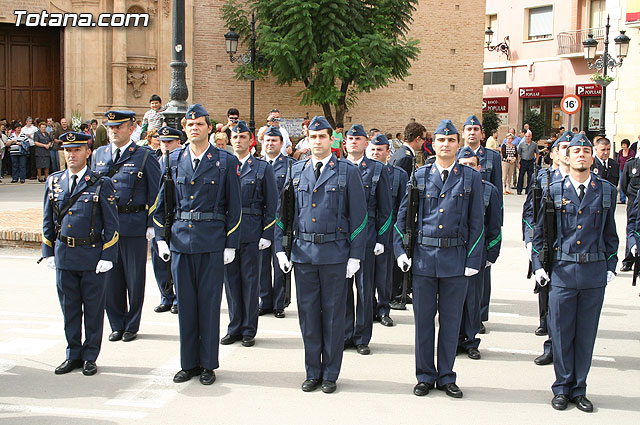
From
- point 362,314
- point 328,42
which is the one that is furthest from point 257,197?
point 328,42

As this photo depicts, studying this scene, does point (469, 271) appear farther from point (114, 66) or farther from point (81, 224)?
point (114, 66)

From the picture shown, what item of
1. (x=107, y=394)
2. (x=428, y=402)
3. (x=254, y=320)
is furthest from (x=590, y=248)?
(x=107, y=394)

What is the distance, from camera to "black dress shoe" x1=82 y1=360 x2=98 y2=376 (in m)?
6.82

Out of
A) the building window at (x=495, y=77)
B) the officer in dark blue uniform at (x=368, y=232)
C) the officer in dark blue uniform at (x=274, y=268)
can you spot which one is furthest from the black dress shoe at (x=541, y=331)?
the building window at (x=495, y=77)

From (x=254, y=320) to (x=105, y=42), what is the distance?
22221mm

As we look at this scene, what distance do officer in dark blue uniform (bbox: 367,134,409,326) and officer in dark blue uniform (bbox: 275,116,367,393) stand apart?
2.12 metres

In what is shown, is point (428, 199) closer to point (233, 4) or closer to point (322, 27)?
Result: point (322, 27)

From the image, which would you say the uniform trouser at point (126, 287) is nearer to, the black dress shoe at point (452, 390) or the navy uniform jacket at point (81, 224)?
the navy uniform jacket at point (81, 224)

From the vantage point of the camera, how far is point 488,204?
7.51 meters

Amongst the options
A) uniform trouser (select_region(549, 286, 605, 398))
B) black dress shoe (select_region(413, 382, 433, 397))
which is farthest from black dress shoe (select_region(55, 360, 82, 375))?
uniform trouser (select_region(549, 286, 605, 398))

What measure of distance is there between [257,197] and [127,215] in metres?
1.38

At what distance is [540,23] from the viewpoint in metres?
45.2

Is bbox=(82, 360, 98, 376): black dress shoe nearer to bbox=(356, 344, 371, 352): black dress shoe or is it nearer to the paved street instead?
the paved street

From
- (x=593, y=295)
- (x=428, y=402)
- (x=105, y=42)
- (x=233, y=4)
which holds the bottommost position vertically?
(x=428, y=402)
